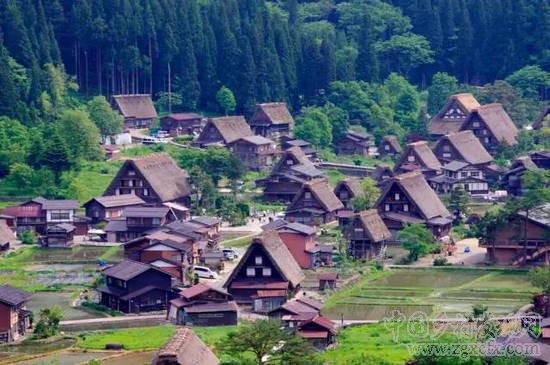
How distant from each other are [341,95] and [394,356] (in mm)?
39662

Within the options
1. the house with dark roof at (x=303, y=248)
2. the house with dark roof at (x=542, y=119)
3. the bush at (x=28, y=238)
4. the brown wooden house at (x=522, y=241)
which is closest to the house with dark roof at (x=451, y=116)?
the house with dark roof at (x=542, y=119)

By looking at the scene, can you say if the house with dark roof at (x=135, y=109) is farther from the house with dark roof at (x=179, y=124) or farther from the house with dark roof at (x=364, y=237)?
the house with dark roof at (x=364, y=237)

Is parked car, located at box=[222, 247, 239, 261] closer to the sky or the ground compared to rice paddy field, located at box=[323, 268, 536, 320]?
closer to the sky

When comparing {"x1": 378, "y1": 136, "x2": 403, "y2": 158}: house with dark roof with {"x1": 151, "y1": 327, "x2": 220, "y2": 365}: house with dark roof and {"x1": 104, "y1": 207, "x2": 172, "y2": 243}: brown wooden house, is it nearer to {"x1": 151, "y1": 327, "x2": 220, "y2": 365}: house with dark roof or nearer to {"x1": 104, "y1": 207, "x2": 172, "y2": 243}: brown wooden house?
{"x1": 104, "y1": 207, "x2": 172, "y2": 243}: brown wooden house

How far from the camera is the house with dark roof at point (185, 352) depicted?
3572cm

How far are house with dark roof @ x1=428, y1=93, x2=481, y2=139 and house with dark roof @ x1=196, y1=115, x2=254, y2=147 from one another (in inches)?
383

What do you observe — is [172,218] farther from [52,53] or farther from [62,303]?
[52,53]

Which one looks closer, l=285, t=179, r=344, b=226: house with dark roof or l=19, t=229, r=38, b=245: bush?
l=19, t=229, r=38, b=245: bush

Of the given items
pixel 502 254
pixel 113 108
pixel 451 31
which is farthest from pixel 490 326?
pixel 451 31

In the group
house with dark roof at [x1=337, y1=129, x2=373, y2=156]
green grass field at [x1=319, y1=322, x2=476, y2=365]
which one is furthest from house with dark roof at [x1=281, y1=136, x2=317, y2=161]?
green grass field at [x1=319, y1=322, x2=476, y2=365]

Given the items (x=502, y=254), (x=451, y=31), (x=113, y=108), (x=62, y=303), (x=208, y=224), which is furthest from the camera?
(x=451, y=31)

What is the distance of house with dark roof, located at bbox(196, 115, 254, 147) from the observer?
70.8 metres

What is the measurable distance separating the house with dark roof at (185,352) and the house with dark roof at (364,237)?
17797mm

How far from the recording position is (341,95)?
78.6 metres
